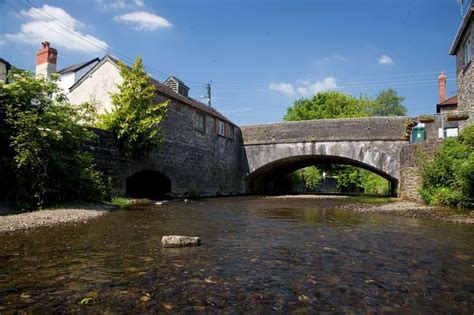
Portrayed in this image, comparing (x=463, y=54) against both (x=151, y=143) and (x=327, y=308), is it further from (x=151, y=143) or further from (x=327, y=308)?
(x=327, y=308)

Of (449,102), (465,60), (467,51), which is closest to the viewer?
(467,51)

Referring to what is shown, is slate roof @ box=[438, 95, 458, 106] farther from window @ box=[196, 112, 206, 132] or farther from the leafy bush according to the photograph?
window @ box=[196, 112, 206, 132]

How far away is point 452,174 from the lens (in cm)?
1183

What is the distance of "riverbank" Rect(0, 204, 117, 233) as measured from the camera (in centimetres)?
676

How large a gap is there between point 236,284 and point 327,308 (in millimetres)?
982

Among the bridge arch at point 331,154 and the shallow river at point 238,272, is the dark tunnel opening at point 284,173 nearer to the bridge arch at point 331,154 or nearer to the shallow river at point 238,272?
the bridge arch at point 331,154

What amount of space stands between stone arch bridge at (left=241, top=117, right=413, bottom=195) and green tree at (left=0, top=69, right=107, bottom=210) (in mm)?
15770

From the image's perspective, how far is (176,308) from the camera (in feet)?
9.09

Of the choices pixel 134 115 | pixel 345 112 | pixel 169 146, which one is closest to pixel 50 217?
pixel 134 115

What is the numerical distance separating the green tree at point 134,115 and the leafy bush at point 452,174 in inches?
444

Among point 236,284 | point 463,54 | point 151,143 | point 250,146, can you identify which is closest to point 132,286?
point 236,284

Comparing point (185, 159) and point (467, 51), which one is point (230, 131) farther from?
point (467, 51)

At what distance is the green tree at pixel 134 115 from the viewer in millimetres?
14383

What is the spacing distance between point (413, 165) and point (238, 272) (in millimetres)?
14063
